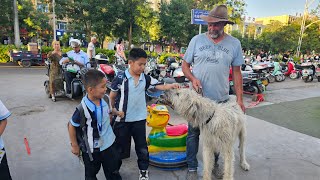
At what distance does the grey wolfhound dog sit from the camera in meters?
2.55

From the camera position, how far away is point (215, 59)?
2.76 m

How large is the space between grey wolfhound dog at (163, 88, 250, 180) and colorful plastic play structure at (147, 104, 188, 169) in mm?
654

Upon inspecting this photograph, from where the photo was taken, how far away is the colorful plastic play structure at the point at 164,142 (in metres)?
3.32

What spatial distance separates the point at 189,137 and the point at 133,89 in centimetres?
95

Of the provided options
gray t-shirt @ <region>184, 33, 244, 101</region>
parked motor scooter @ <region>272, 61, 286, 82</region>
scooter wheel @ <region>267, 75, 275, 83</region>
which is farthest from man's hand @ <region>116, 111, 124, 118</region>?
parked motor scooter @ <region>272, 61, 286, 82</region>

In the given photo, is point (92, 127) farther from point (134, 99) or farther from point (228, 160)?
point (228, 160)

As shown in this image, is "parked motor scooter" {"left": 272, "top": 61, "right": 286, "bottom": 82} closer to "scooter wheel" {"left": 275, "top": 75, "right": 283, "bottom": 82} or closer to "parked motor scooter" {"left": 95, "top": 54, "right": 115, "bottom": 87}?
"scooter wheel" {"left": 275, "top": 75, "right": 283, "bottom": 82}

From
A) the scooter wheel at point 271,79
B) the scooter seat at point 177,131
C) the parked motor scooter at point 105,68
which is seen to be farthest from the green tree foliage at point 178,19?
the scooter seat at point 177,131

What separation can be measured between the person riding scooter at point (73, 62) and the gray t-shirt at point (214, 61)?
421 centimetres

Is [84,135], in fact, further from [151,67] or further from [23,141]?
[151,67]

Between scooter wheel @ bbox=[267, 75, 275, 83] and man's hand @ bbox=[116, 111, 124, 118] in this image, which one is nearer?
man's hand @ bbox=[116, 111, 124, 118]

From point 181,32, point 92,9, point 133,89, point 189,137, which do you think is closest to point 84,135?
point 133,89

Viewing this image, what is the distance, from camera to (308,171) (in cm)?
344

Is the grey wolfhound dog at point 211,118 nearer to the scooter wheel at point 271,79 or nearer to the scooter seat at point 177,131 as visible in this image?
the scooter seat at point 177,131
